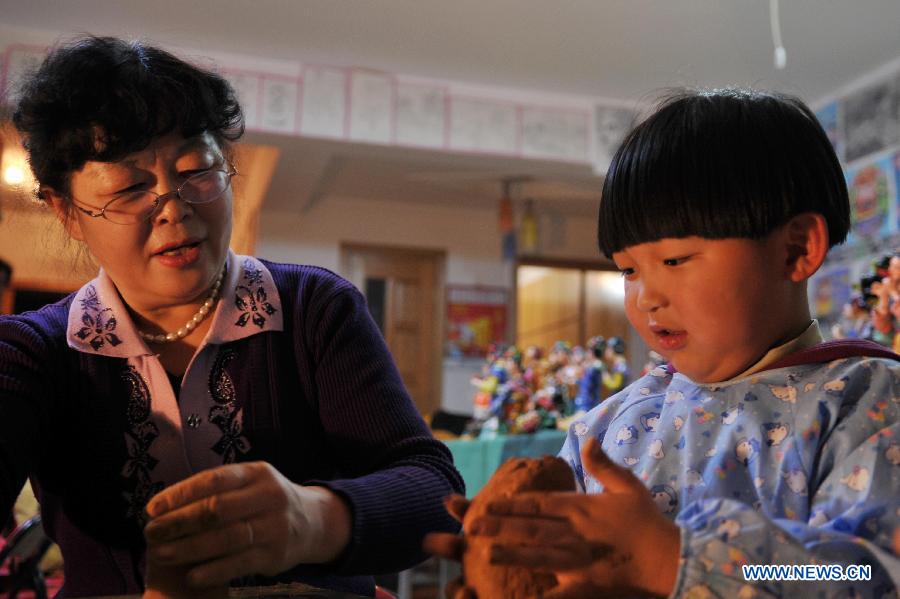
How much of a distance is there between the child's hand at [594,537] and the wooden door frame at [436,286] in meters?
7.14

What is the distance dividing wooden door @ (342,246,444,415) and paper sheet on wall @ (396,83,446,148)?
→ 2433 mm

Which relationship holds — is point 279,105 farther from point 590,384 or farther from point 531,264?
point 531,264

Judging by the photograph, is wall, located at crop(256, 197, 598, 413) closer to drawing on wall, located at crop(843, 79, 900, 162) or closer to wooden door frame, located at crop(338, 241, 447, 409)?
wooden door frame, located at crop(338, 241, 447, 409)

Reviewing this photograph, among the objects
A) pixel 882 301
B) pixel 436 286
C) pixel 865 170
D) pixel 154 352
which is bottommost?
pixel 154 352

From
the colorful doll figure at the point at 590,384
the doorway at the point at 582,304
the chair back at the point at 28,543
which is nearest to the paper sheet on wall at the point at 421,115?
the colorful doll figure at the point at 590,384

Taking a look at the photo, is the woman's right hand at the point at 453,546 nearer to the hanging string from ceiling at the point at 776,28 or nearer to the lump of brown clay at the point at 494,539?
the lump of brown clay at the point at 494,539

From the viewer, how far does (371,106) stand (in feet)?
17.4

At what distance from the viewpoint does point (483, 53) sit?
4.99 m

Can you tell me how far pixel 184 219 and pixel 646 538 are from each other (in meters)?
0.68

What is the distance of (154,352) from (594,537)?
2.45ft

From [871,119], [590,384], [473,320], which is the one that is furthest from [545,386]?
[473,320]

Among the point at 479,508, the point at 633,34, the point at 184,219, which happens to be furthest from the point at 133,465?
the point at 633,34

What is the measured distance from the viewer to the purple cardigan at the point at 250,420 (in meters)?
1.01

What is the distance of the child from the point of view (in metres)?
0.62
